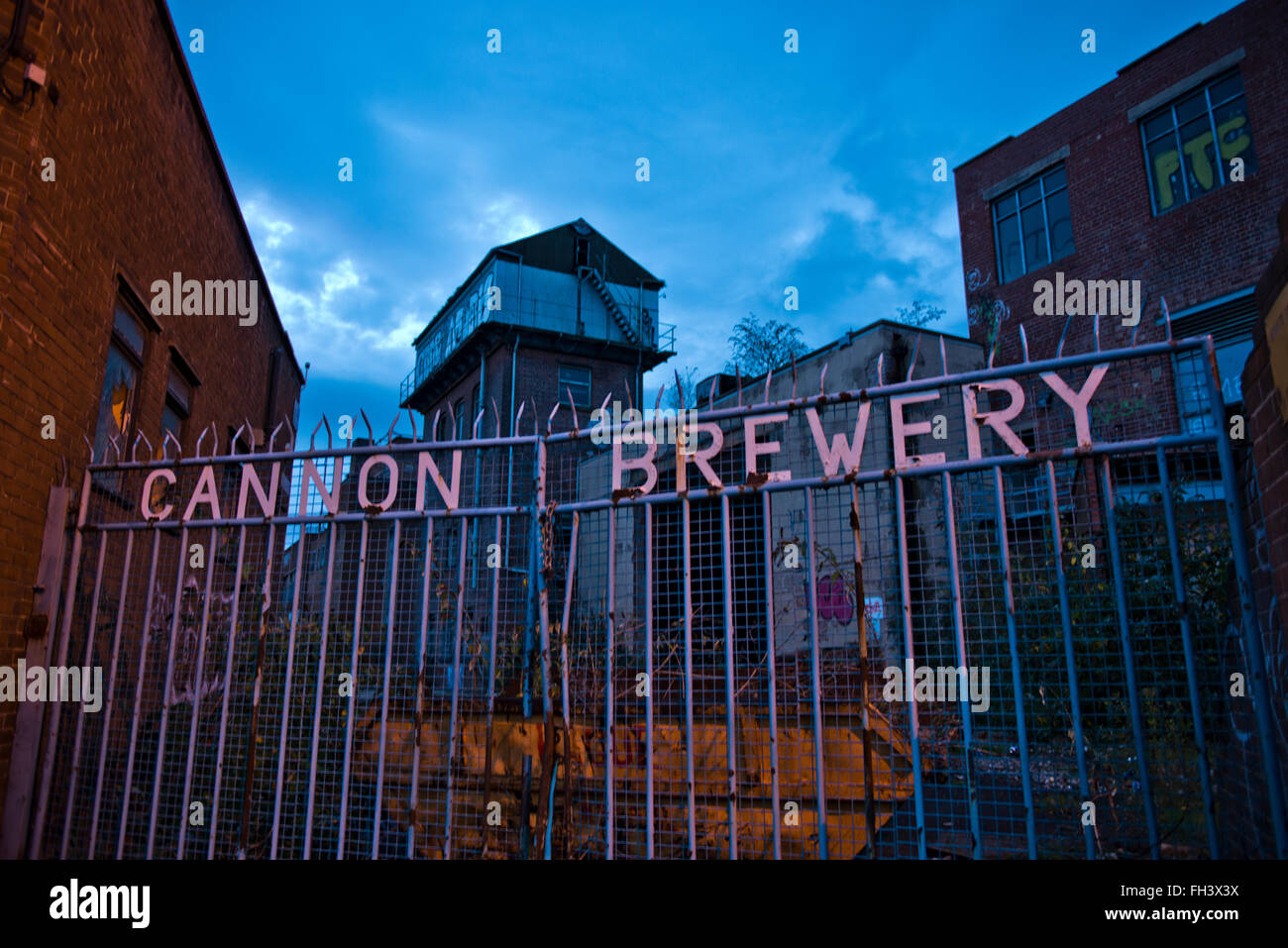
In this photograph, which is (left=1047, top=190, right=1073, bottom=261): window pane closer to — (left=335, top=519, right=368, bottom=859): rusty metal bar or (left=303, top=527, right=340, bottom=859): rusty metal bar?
(left=335, top=519, right=368, bottom=859): rusty metal bar

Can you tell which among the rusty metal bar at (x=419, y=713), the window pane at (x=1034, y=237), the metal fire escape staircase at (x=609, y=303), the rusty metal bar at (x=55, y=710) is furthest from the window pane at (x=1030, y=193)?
the rusty metal bar at (x=55, y=710)

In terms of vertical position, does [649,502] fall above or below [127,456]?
below

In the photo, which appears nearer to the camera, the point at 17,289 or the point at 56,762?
the point at 17,289

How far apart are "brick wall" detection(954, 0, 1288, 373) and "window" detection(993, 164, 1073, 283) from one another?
8.2 inches

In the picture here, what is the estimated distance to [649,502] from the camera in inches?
171

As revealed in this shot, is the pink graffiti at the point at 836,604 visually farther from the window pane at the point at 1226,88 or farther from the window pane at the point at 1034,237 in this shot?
the window pane at the point at 1226,88

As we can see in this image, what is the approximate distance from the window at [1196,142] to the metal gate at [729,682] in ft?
37.5

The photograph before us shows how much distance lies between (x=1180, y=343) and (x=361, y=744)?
533 cm

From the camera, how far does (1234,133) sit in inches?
508

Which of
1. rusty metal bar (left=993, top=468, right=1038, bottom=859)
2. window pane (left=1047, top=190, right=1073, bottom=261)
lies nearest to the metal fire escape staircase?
window pane (left=1047, top=190, right=1073, bottom=261)

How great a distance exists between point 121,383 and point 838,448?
21.3 feet

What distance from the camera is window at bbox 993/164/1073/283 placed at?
1563cm

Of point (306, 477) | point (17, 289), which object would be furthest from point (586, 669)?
point (17, 289)

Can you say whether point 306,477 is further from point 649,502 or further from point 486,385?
point 486,385
